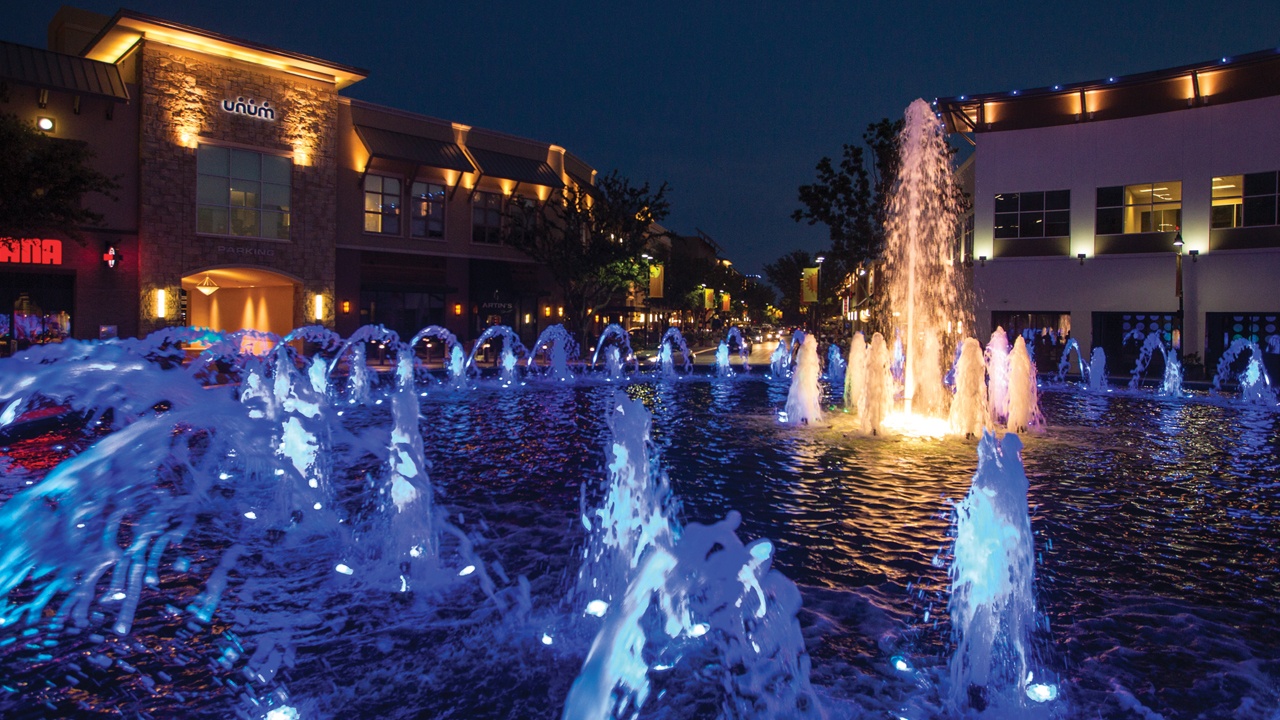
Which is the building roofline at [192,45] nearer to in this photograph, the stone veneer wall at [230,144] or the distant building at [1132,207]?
the stone veneer wall at [230,144]

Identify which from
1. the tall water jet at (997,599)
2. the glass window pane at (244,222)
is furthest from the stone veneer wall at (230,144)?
the tall water jet at (997,599)

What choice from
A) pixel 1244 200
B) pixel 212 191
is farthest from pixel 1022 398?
pixel 212 191

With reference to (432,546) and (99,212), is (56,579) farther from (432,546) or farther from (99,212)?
(99,212)

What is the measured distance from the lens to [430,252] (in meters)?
37.8

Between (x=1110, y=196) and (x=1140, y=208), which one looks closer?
(x=1140, y=208)

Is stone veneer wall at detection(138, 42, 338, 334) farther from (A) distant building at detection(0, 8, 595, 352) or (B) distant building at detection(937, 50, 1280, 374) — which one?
(B) distant building at detection(937, 50, 1280, 374)

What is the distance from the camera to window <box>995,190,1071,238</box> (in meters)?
35.9

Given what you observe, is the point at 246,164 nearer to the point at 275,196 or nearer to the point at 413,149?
the point at 275,196

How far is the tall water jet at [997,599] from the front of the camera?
15.7 ft

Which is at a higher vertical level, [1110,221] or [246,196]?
[246,196]

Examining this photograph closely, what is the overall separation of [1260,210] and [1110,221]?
5182 millimetres

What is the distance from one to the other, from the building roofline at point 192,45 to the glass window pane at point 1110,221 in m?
31.9

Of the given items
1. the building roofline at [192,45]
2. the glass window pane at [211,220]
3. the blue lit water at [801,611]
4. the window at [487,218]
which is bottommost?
Answer: the blue lit water at [801,611]

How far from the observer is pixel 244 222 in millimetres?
31203
